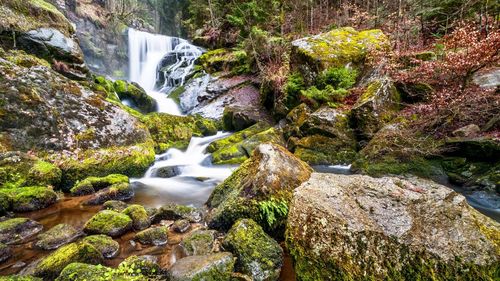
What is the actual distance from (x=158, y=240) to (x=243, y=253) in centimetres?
177

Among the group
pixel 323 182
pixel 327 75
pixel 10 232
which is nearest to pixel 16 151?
pixel 10 232

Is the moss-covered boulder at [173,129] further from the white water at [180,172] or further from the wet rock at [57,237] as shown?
the wet rock at [57,237]

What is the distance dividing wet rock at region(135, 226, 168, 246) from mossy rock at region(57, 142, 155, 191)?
11.9ft

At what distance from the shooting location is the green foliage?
4.20 meters

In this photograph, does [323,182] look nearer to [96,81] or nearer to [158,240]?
[158,240]

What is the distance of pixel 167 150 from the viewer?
10.3 metres

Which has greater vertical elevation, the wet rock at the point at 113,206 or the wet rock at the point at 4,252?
the wet rock at the point at 113,206

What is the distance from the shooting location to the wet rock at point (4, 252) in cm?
395

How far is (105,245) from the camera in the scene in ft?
13.6

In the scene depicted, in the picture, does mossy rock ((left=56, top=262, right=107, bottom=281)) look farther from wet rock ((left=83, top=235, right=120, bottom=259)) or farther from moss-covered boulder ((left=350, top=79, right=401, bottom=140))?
moss-covered boulder ((left=350, top=79, right=401, bottom=140))

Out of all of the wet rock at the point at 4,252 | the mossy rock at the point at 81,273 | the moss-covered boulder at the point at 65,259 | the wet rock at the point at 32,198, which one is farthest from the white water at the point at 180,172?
the mossy rock at the point at 81,273

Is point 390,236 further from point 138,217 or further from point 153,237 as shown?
point 138,217

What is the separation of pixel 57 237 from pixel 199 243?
2.37 m

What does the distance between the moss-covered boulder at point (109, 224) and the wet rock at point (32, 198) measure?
190 cm
